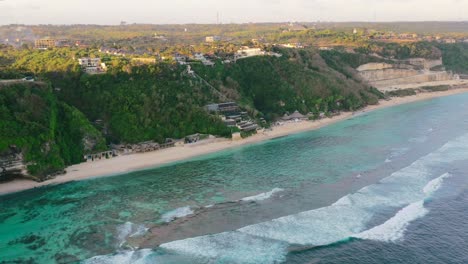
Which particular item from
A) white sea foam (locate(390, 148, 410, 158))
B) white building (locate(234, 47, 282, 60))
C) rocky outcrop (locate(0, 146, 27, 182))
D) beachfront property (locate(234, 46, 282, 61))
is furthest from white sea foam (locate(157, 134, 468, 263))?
white building (locate(234, 47, 282, 60))

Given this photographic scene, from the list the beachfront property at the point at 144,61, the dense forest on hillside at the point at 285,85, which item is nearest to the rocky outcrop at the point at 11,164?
the beachfront property at the point at 144,61

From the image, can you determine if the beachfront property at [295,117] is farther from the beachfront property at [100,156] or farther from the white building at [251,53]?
the beachfront property at [100,156]

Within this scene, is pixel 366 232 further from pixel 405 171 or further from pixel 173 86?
pixel 173 86

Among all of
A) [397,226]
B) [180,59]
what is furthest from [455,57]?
[397,226]

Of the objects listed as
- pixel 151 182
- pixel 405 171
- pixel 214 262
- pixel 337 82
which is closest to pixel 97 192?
pixel 151 182

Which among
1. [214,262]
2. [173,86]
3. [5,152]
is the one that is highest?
[173,86]

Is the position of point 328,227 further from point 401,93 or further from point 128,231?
point 401,93
